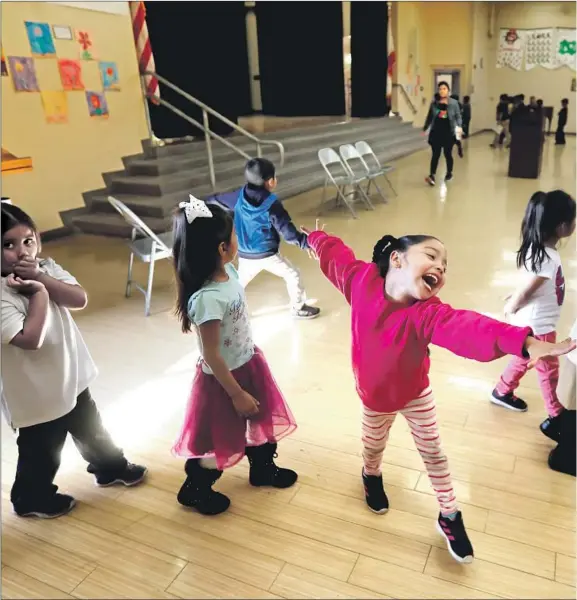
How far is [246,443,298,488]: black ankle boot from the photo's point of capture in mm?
1808

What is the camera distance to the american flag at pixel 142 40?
5.69 meters

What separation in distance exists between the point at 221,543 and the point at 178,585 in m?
0.18

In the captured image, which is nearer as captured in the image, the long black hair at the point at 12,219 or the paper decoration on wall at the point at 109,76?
the long black hair at the point at 12,219

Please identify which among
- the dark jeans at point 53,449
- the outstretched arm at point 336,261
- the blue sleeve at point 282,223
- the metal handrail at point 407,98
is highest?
the metal handrail at point 407,98

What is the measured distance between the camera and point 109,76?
5547 millimetres

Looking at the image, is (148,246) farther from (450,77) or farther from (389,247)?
(450,77)

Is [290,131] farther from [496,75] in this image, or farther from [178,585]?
[496,75]

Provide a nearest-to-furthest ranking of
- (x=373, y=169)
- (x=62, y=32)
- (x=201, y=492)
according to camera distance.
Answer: (x=201, y=492) → (x=62, y=32) → (x=373, y=169)

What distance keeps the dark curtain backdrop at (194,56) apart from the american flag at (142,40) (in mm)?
554

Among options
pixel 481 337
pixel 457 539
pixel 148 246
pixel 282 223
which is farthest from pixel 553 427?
pixel 148 246

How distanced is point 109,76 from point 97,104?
355mm

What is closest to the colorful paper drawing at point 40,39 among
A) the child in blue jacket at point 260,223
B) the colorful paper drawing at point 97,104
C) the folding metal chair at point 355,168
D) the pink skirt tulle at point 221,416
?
the colorful paper drawing at point 97,104

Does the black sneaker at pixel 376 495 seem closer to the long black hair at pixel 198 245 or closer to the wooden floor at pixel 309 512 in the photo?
the wooden floor at pixel 309 512

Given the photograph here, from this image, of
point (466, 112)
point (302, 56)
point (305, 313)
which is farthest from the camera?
point (466, 112)
